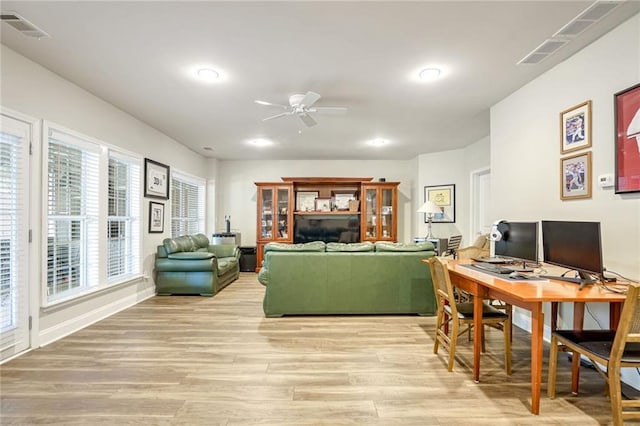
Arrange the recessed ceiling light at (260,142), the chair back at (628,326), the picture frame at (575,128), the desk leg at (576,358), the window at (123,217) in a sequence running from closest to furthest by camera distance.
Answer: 1. the chair back at (628,326)
2. the desk leg at (576,358)
3. the picture frame at (575,128)
4. the window at (123,217)
5. the recessed ceiling light at (260,142)

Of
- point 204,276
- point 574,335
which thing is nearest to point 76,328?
point 204,276

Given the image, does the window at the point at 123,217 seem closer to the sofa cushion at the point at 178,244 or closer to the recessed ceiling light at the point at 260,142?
the sofa cushion at the point at 178,244

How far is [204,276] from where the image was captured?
4.71 meters

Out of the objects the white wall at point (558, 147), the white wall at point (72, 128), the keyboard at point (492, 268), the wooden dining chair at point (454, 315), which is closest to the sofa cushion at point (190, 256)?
the white wall at point (72, 128)

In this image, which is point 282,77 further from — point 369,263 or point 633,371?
point 633,371

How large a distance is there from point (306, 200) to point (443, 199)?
2980mm

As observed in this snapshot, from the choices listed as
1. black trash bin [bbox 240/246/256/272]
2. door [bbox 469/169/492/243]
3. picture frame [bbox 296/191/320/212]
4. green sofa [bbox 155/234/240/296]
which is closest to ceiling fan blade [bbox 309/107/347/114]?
green sofa [bbox 155/234/240/296]

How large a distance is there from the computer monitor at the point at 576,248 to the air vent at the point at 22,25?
13.7ft

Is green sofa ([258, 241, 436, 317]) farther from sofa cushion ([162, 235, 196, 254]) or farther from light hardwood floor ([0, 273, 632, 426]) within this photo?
sofa cushion ([162, 235, 196, 254])

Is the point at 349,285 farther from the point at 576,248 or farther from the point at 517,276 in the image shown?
the point at 576,248

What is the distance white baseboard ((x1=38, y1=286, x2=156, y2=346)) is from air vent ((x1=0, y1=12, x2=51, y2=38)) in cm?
261

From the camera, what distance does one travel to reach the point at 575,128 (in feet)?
8.70

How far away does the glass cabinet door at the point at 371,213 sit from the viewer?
684cm

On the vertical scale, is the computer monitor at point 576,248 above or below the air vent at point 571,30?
below
